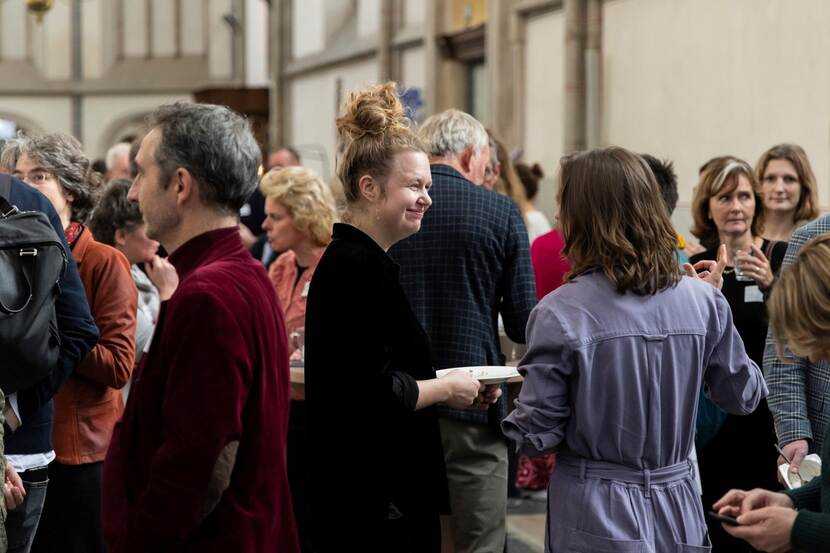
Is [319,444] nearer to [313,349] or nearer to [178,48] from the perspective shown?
[313,349]

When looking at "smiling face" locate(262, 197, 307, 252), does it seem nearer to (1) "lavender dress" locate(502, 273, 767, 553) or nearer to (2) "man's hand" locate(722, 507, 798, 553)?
(1) "lavender dress" locate(502, 273, 767, 553)

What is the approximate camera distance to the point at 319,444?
2.94 metres

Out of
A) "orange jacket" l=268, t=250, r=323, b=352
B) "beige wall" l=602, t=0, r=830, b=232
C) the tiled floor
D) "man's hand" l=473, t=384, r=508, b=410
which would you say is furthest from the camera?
"beige wall" l=602, t=0, r=830, b=232

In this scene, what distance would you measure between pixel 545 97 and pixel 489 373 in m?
6.60

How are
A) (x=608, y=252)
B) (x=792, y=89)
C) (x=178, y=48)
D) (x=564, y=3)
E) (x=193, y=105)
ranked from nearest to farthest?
1. (x=193, y=105)
2. (x=608, y=252)
3. (x=792, y=89)
4. (x=564, y=3)
5. (x=178, y=48)

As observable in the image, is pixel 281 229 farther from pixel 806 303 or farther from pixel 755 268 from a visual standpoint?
pixel 806 303

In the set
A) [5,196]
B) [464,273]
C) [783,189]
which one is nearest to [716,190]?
[783,189]

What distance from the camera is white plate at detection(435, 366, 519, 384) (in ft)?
10.5

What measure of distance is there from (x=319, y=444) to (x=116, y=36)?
20.0 metres

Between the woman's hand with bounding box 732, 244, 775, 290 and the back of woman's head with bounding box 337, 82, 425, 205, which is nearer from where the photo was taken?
the back of woman's head with bounding box 337, 82, 425, 205

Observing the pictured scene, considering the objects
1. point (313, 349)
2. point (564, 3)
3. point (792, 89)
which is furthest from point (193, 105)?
point (564, 3)

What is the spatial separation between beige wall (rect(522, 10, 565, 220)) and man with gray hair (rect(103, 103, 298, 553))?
6763 millimetres

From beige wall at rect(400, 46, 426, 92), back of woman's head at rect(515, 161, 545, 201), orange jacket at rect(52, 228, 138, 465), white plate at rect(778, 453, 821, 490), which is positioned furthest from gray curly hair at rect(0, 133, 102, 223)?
beige wall at rect(400, 46, 426, 92)

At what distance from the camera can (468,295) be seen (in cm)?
381
